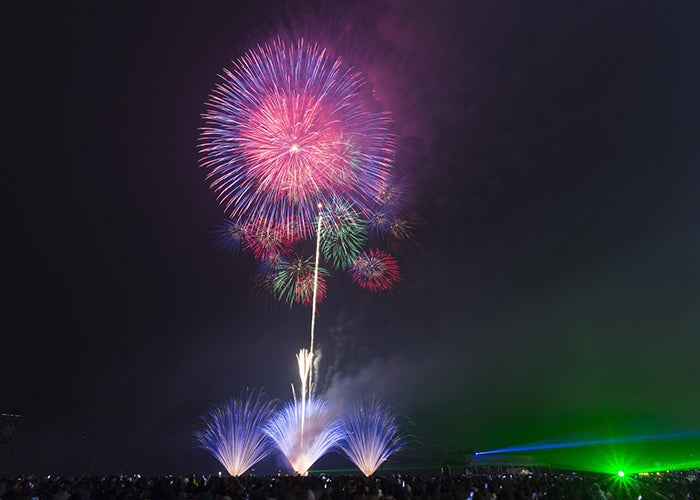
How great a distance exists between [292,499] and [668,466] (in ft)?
484

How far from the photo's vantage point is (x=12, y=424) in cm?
3922

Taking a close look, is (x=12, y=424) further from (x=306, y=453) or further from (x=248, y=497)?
(x=248, y=497)

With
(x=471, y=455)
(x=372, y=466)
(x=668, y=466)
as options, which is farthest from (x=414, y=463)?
(x=372, y=466)

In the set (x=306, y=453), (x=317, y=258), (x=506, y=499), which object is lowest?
(x=506, y=499)

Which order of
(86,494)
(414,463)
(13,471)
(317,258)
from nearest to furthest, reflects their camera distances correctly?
1. (86,494)
2. (317,258)
3. (13,471)
4. (414,463)

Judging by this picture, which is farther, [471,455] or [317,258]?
[471,455]

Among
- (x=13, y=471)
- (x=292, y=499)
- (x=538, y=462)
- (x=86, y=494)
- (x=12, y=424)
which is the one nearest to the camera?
(x=292, y=499)

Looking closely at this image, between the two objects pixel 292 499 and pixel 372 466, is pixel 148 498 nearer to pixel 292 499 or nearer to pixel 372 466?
pixel 292 499

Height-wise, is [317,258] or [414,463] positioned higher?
[317,258]

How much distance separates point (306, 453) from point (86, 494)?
22004mm

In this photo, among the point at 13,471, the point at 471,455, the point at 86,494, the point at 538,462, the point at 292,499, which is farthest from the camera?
the point at 538,462

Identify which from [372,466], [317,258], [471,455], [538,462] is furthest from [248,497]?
[538,462]

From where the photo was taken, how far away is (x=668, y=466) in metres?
113

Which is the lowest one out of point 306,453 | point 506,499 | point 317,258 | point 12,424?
point 506,499
